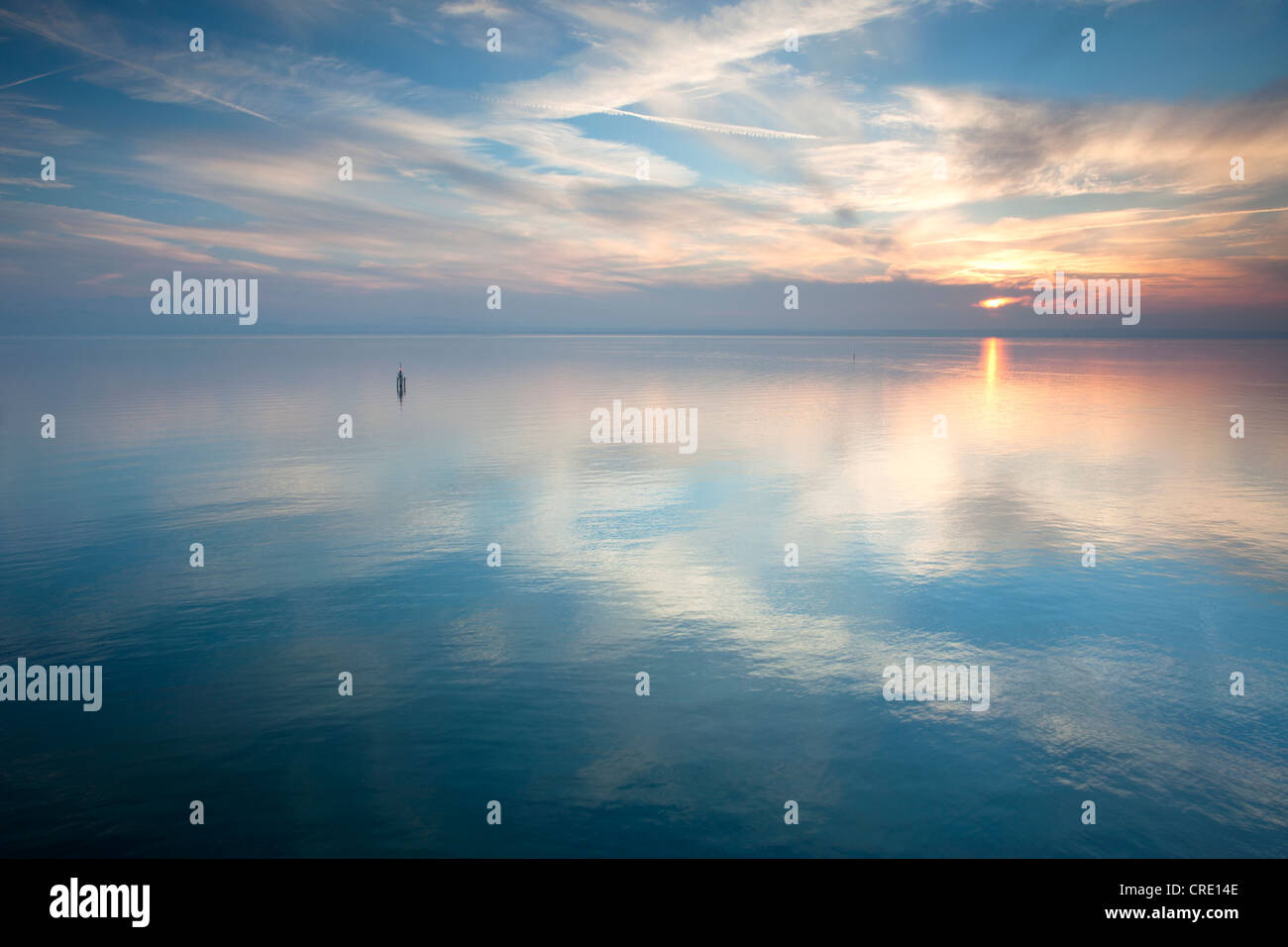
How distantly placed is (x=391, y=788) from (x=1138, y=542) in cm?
3148

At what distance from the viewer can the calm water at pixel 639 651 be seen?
14641 mm

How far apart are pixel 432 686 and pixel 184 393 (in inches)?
3447

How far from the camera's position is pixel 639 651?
2192 cm

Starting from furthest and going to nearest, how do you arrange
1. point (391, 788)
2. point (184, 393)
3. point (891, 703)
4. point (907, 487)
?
point (184, 393) < point (907, 487) < point (891, 703) < point (391, 788)

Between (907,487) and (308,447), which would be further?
(308,447)

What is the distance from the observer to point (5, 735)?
17.1 m

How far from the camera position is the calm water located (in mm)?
14641

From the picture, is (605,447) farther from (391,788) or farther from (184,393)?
(184,393)
